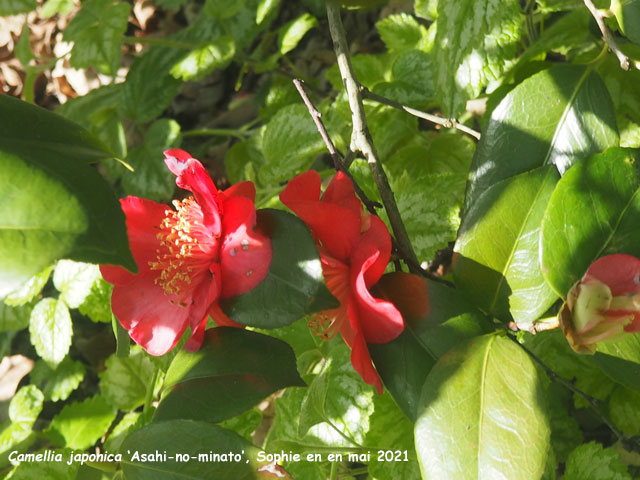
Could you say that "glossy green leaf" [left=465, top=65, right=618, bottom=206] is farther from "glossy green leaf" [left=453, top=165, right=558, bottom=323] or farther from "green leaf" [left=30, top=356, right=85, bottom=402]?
"green leaf" [left=30, top=356, right=85, bottom=402]

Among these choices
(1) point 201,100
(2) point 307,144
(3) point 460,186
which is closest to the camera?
(3) point 460,186

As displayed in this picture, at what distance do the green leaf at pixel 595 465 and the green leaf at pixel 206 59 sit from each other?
1046 mm

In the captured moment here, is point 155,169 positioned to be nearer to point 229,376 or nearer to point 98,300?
point 98,300

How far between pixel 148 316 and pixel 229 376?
0.11 m

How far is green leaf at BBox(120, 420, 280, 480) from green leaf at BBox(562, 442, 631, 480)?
1.64ft

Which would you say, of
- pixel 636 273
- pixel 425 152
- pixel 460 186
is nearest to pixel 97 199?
pixel 636 273

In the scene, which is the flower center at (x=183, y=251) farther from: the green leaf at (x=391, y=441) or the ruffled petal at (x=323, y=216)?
the green leaf at (x=391, y=441)

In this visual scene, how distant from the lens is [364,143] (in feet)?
2.53

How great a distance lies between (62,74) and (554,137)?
83.6 inches

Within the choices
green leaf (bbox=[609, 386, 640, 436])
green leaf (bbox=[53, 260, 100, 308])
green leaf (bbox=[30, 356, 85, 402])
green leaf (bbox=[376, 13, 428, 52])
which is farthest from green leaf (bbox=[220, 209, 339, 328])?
green leaf (bbox=[30, 356, 85, 402])

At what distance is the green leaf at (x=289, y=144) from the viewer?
1188 millimetres

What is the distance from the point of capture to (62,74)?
2.38m

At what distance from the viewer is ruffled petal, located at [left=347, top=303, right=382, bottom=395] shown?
605mm

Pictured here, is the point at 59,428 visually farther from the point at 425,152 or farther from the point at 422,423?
the point at 422,423
